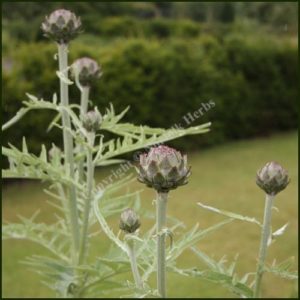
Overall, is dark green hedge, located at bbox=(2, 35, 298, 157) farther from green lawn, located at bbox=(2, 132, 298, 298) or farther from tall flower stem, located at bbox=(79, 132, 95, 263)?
tall flower stem, located at bbox=(79, 132, 95, 263)

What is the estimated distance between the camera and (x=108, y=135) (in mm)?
5617

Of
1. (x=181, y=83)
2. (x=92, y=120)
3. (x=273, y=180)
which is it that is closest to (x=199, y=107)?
(x=181, y=83)

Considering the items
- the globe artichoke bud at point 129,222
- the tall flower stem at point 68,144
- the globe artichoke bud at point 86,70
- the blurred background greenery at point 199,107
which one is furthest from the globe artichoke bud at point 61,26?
the blurred background greenery at point 199,107

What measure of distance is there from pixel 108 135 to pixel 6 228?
425 cm

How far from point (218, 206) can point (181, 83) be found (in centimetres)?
179

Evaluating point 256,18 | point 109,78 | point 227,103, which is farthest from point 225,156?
point 256,18

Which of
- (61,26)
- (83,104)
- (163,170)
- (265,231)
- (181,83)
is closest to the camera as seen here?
(163,170)

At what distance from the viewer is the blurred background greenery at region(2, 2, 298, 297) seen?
4.34 metres

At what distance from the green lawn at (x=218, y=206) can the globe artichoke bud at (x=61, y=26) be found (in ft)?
5.30

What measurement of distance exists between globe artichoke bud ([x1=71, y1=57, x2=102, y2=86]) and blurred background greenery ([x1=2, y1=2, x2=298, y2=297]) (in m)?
2.31

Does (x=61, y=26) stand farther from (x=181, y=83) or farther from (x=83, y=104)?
(x=181, y=83)

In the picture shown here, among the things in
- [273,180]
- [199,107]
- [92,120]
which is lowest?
[273,180]

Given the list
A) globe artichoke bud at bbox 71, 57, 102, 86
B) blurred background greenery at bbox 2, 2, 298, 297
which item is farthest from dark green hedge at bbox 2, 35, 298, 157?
globe artichoke bud at bbox 71, 57, 102, 86

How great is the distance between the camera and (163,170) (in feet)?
2.33
